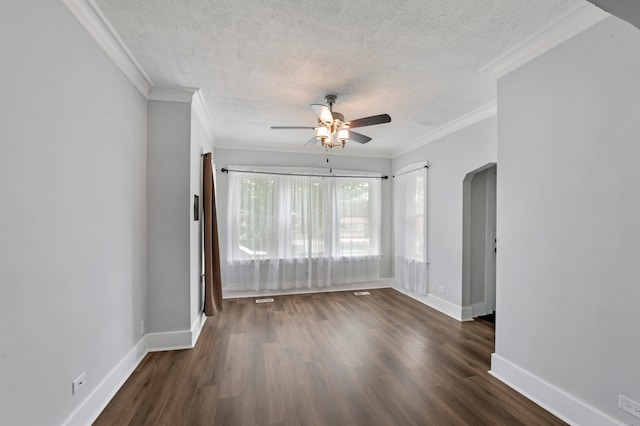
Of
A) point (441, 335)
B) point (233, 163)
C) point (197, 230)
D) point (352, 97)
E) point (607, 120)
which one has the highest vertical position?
point (352, 97)

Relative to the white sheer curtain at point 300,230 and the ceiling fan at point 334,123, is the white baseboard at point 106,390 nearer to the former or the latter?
the white sheer curtain at point 300,230

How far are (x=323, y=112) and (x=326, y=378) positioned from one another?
2428 mm

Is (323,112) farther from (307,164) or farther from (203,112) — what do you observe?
(307,164)

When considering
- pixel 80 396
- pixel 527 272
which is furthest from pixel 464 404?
pixel 80 396

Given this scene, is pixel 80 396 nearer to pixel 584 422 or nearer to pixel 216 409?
pixel 216 409

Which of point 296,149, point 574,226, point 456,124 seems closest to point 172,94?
point 296,149

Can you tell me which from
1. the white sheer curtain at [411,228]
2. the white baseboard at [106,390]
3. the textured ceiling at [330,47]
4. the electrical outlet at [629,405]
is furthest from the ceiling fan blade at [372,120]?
the white baseboard at [106,390]

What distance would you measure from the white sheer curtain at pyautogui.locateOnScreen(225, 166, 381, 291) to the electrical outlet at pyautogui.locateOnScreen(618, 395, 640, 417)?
3852 mm

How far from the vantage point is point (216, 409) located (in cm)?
203

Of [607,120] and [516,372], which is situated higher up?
[607,120]

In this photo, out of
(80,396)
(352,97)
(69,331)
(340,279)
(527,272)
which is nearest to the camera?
(69,331)

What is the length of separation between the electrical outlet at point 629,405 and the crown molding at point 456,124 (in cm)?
277

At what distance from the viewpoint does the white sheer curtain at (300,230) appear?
15.7 ft

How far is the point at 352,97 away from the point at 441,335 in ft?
9.85
